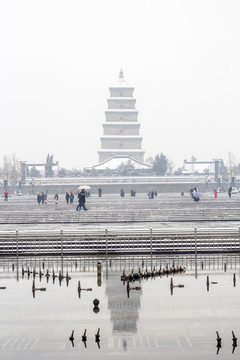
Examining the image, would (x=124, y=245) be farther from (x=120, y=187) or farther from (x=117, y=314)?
(x=120, y=187)

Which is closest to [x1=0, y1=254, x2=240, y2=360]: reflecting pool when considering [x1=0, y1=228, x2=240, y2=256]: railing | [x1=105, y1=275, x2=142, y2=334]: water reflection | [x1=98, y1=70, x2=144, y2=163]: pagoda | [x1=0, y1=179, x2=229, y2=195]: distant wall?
[x1=105, y1=275, x2=142, y2=334]: water reflection

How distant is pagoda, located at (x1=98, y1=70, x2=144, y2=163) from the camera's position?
613 feet

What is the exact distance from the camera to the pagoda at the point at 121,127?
613ft

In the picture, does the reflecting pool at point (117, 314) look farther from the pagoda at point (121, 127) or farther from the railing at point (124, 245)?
the pagoda at point (121, 127)

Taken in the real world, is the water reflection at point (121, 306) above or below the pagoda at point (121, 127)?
below

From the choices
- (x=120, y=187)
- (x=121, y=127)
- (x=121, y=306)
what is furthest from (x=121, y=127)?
(x=121, y=306)

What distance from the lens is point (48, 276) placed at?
20188 millimetres

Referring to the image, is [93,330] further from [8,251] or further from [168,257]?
[8,251]

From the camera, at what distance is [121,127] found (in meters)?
190

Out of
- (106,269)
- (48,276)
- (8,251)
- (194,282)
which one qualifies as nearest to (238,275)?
(194,282)

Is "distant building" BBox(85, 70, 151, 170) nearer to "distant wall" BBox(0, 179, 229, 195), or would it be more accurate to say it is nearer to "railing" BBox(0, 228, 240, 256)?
"distant wall" BBox(0, 179, 229, 195)

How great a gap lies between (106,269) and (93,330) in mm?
8126

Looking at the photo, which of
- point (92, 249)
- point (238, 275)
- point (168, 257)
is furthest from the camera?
point (92, 249)

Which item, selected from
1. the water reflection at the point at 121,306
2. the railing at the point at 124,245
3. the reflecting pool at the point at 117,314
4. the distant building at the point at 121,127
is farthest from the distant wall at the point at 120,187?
the water reflection at the point at 121,306
